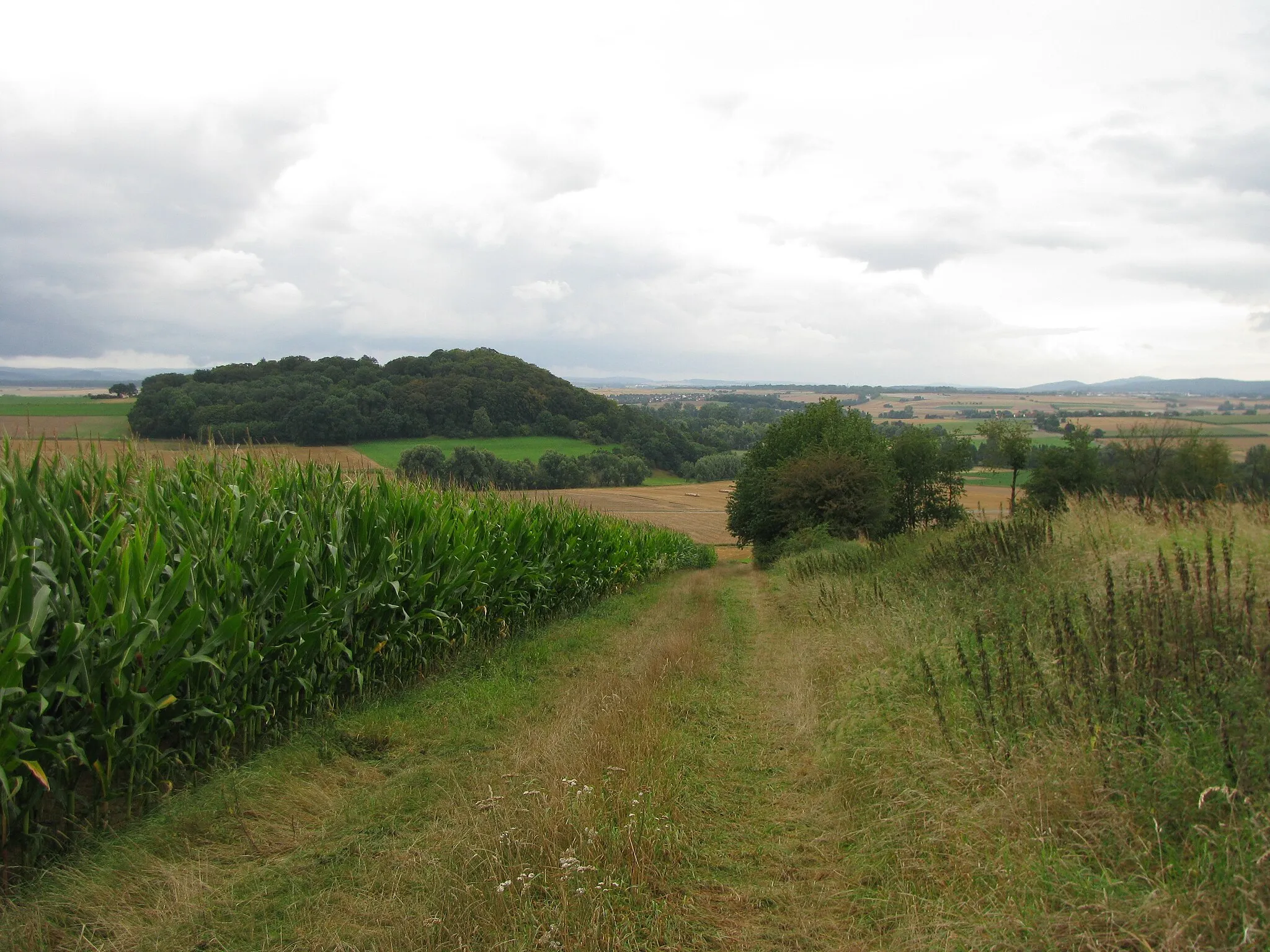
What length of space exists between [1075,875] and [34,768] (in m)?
4.64

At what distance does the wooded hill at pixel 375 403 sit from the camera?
10.1 metres

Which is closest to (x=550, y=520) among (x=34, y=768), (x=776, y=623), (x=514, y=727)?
(x=776, y=623)

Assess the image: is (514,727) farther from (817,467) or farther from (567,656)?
(817,467)

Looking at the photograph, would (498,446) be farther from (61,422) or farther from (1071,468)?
(1071,468)

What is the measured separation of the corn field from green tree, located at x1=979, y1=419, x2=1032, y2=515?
46993mm

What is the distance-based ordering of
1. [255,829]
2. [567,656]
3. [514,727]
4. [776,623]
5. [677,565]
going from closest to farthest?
1. [255,829]
2. [514,727]
3. [567,656]
4. [776,623]
5. [677,565]

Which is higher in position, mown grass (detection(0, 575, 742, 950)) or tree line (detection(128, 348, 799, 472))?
tree line (detection(128, 348, 799, 472))

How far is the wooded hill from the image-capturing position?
397 inches

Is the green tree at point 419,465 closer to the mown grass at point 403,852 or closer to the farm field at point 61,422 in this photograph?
the farm field at point 61,422

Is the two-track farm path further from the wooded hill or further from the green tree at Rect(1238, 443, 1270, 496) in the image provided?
the green tree at Rect(1238, 443, 1270, 496)

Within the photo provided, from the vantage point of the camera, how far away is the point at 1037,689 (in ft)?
15.4

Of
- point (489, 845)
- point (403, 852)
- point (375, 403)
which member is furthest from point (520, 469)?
point (489, 845)

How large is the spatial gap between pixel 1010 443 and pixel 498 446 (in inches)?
1400

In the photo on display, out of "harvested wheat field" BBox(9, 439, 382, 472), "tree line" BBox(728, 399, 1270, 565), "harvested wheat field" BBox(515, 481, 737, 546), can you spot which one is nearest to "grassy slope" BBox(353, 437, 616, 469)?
"harvested wheat field" BBox(9, 439, 382, 472)
